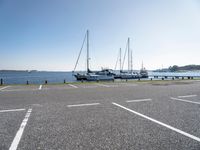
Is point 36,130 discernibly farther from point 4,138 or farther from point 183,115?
point 183,115

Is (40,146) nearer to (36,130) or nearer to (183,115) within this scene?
(36,130)

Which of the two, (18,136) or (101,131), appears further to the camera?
(101,131)

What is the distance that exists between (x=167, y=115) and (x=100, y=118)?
2.51 meters

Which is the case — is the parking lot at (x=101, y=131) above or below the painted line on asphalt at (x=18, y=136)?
below

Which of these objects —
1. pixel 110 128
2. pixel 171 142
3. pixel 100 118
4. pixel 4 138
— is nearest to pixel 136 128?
pixel 110 128

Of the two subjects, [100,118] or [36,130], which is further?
[100,118]

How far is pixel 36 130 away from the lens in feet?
13.7

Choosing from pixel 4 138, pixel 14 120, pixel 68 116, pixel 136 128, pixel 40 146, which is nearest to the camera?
pixel 40 146

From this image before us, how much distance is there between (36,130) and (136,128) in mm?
2791

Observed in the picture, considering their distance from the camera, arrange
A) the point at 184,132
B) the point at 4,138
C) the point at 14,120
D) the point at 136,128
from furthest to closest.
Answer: the point at 14,120, the point at 136,128, the point at 184,132, the point at 4,138

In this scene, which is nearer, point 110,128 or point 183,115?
point 110,128

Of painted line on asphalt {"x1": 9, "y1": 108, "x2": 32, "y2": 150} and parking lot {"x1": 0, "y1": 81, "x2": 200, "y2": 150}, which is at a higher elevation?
painted line on asphalt {"x1": 9, "y1": 108, "x2": 32, "y2": 150}

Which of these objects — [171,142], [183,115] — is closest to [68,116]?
[171,142]

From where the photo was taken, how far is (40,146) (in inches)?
128
